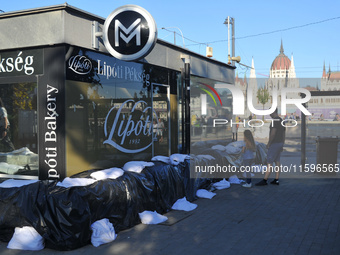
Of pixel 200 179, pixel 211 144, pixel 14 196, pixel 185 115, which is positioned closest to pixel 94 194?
pixel 14 196

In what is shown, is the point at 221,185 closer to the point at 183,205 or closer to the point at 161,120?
the point at 161,120

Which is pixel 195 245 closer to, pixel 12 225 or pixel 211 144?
pixel 12 225

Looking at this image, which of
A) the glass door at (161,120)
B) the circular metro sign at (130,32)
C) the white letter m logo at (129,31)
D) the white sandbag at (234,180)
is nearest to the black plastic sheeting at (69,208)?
the circular metro sign at (130,32)

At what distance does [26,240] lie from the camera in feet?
16.5

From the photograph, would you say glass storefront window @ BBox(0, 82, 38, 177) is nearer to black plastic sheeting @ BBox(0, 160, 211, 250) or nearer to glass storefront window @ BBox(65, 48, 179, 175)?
glass storefront window @ BBox(65, 48, 179, 175)

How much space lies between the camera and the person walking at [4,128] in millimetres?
6430

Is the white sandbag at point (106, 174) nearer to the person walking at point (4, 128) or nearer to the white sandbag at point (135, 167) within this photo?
the white sandbag at point (135, 167)

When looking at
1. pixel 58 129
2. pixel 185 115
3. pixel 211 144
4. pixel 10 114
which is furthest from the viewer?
pixel 211 144

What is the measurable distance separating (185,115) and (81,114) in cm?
400

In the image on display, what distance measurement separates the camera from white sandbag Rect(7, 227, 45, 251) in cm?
500

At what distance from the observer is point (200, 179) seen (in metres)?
8.54

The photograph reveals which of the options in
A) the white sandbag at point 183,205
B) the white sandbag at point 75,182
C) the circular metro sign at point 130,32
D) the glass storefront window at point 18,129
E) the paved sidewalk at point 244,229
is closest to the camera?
the paved sidewalk at point 244,229

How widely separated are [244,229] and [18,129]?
403 centimetres

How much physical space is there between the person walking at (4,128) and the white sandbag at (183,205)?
3.16m
